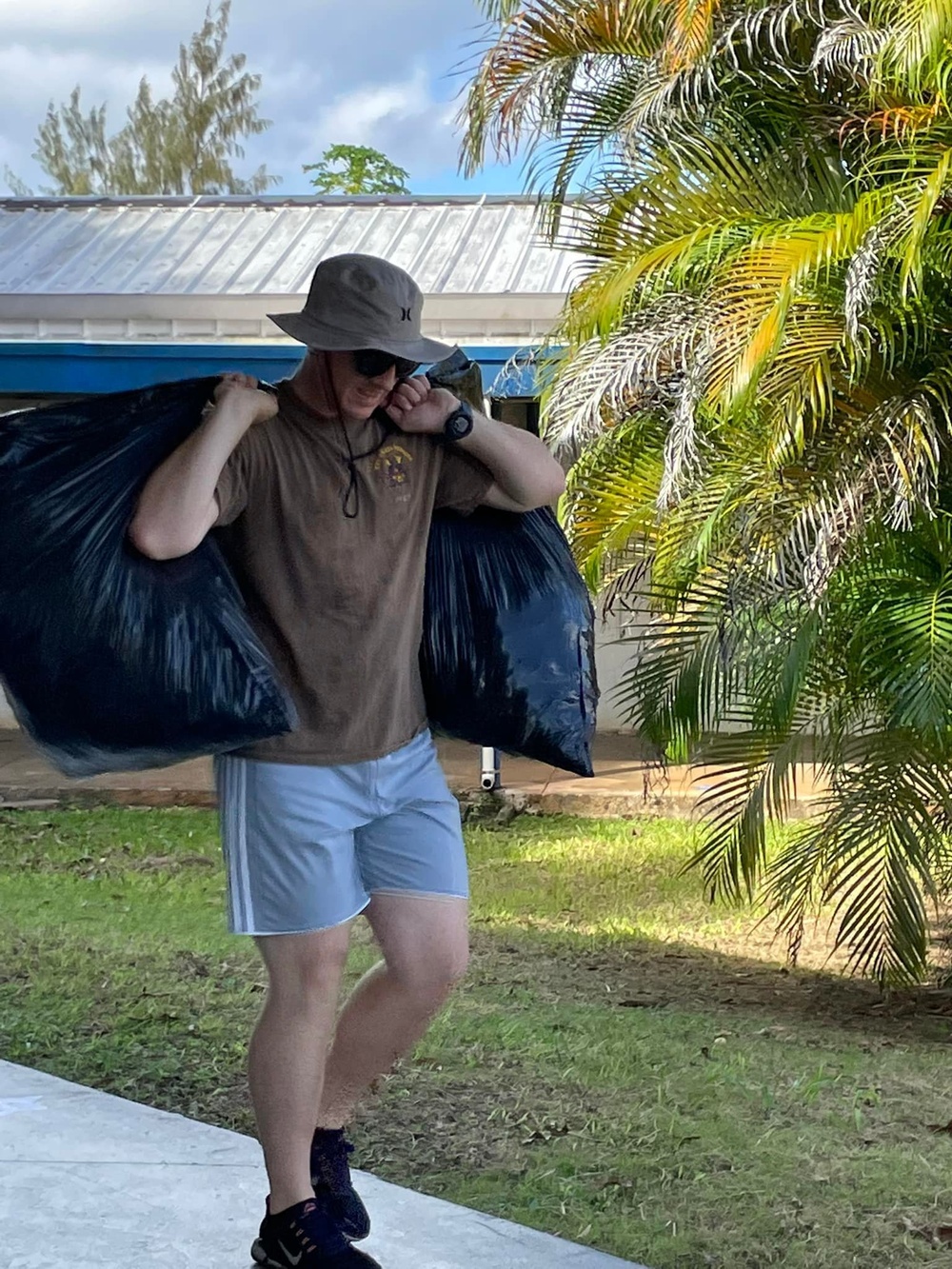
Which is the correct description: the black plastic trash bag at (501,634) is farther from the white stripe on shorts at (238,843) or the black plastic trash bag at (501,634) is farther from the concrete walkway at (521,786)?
the concrete walkway at (521,786)

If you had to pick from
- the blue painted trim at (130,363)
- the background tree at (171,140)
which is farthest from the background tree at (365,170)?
the blue painted trim at (130,363)

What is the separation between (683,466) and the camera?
5836 mm

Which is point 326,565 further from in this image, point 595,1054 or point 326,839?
point 595,1054

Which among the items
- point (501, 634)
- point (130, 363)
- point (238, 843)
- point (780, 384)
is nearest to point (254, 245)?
point (130, 363)

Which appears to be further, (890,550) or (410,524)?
(890,550)

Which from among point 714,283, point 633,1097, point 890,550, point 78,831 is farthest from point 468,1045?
point 78,831

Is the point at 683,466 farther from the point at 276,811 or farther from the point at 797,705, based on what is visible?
the point at 276,811

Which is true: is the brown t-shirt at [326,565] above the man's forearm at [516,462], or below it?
below

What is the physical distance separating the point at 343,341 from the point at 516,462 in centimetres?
43

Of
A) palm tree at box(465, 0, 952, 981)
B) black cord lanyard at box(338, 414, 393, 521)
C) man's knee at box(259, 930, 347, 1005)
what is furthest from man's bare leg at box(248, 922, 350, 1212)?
palm tree at box(465, 0, 952, 981)

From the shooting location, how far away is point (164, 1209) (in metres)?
3.32

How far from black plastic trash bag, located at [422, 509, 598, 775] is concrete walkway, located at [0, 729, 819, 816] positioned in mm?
5829

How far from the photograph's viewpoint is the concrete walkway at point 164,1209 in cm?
310

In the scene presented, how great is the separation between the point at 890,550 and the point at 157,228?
939cm
